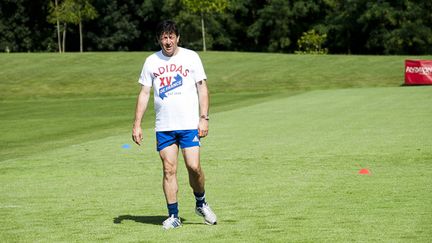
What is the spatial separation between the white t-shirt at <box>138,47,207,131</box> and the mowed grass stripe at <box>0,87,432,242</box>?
45.2 inches

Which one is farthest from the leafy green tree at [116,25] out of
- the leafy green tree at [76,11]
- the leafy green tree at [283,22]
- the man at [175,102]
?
the man at [175,102]

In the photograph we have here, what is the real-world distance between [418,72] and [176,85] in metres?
42.8

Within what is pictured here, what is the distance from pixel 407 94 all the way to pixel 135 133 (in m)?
29.8

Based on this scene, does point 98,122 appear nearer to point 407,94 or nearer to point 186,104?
point 407,94

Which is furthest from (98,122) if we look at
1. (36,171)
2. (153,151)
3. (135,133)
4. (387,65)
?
(387,65)

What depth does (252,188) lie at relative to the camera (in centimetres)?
1229

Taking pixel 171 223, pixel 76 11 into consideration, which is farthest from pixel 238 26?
pixel 171 223

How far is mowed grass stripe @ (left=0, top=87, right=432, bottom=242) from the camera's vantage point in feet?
29.6

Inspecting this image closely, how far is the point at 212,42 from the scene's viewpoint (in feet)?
339

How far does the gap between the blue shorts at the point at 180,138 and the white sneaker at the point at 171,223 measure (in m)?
0.76

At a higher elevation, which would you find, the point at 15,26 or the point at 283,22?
the point at 283,22

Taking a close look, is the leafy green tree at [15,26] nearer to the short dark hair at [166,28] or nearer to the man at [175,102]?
the man at [175,102]

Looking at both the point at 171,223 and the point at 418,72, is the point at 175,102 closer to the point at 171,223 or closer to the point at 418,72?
the point at 171,223

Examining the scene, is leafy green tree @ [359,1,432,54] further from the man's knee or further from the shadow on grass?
the man's knee
